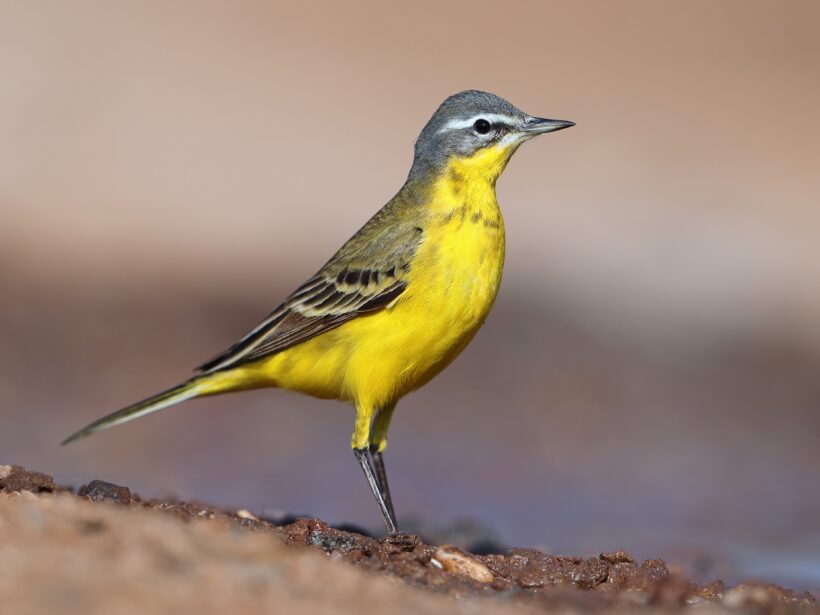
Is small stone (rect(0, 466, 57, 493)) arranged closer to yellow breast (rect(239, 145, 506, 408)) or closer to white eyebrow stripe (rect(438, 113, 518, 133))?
yellow breast (rect(239, 145, 506, 408))

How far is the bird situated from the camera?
8891 millimetres

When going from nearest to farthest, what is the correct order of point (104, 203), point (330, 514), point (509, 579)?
point (509, 579)
point (330, 514)
point (104, 203)

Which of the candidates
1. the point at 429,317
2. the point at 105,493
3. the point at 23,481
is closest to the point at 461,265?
the point at 429,317

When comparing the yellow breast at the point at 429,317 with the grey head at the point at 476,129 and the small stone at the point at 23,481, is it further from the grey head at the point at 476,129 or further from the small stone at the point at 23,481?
the small stone at the point at 23,481

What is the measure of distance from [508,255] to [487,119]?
9.63 m

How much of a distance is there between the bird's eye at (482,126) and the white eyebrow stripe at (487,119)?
2 cm

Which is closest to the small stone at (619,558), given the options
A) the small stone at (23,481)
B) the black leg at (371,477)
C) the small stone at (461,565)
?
the small stone at (461,565)

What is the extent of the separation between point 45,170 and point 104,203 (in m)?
1.51

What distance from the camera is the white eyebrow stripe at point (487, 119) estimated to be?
962 centimetres

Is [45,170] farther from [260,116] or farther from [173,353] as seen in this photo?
[173,353]

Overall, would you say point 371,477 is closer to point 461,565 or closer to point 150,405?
point 150,405

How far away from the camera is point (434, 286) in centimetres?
884

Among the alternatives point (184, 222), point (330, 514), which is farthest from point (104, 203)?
point (330, 514)

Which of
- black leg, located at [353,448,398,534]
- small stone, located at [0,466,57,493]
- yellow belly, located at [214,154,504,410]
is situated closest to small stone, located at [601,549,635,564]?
yellow belly, located at [214,154,504,410]
